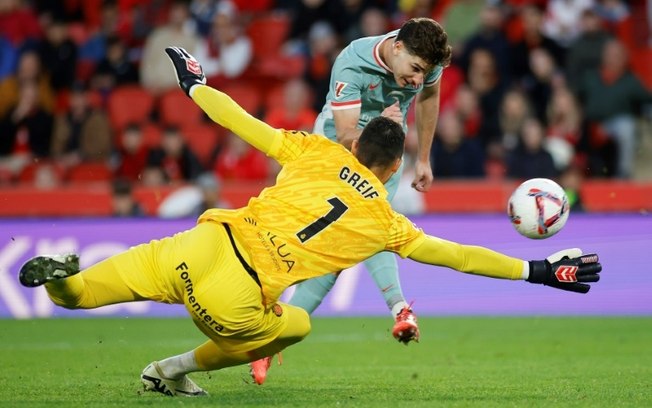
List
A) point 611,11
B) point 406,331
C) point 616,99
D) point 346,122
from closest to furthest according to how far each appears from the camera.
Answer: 1. point 406,331
2. point 346,122
3. point 616,99
4. point 611,11

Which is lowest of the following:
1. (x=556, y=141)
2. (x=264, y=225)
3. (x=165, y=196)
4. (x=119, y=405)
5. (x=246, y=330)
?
(x=119, y=405)

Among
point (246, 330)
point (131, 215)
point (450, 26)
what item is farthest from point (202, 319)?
point (450, 26)

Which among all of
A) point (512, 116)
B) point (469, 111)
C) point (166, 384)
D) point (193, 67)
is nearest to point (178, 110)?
point (469, 111)

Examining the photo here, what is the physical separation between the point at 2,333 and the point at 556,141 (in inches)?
301

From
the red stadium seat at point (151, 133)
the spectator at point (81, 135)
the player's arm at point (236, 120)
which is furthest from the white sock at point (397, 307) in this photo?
the spectator at point (81, 135)

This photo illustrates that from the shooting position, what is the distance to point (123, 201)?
14680mm

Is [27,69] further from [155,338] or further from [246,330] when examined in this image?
[246,330]

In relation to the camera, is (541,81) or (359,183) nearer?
(359,183)

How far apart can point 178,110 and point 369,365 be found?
30.4ft

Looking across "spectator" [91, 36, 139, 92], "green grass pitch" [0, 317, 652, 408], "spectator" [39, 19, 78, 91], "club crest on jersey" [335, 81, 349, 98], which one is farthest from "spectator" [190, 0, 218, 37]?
"club crest on jersey" [335, 81, 349, 98]

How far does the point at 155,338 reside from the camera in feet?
37.0

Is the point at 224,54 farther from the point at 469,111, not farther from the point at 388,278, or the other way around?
the point at 388,278

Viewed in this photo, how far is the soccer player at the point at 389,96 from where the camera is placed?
764 cm

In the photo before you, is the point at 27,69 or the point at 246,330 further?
the point at 27,69
